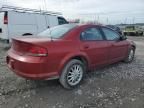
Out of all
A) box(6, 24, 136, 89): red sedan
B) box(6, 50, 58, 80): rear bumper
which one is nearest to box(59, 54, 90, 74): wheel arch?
box(6, 24, 136, 89): red sedan

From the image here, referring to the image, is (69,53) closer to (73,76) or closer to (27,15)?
(73,76)

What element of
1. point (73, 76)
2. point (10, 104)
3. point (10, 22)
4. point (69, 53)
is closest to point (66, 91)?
point (73, 76)

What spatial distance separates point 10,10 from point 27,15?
1.06 metres

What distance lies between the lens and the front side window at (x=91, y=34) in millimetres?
4611

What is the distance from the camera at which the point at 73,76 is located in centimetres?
433

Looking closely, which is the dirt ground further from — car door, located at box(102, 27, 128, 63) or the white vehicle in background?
the white vehicle in background

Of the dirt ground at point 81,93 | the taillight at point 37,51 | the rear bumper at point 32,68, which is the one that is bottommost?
the dirt ground at point 81,93

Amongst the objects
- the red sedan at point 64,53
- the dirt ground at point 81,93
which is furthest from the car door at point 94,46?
the dirt ground at point 81,93

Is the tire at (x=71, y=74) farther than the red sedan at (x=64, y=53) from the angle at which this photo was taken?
Yes

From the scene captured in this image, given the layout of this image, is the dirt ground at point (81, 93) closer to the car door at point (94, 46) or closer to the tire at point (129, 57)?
the car door at point (94, 46)

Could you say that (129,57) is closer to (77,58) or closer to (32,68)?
(77,58)

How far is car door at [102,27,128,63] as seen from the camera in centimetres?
539

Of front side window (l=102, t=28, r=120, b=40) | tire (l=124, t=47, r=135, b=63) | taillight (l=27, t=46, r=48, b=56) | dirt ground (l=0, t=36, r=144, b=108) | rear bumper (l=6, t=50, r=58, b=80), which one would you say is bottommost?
dirt ground (l=0, t=36, r=144, b=108)

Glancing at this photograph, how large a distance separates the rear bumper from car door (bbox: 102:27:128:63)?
7.30ft
